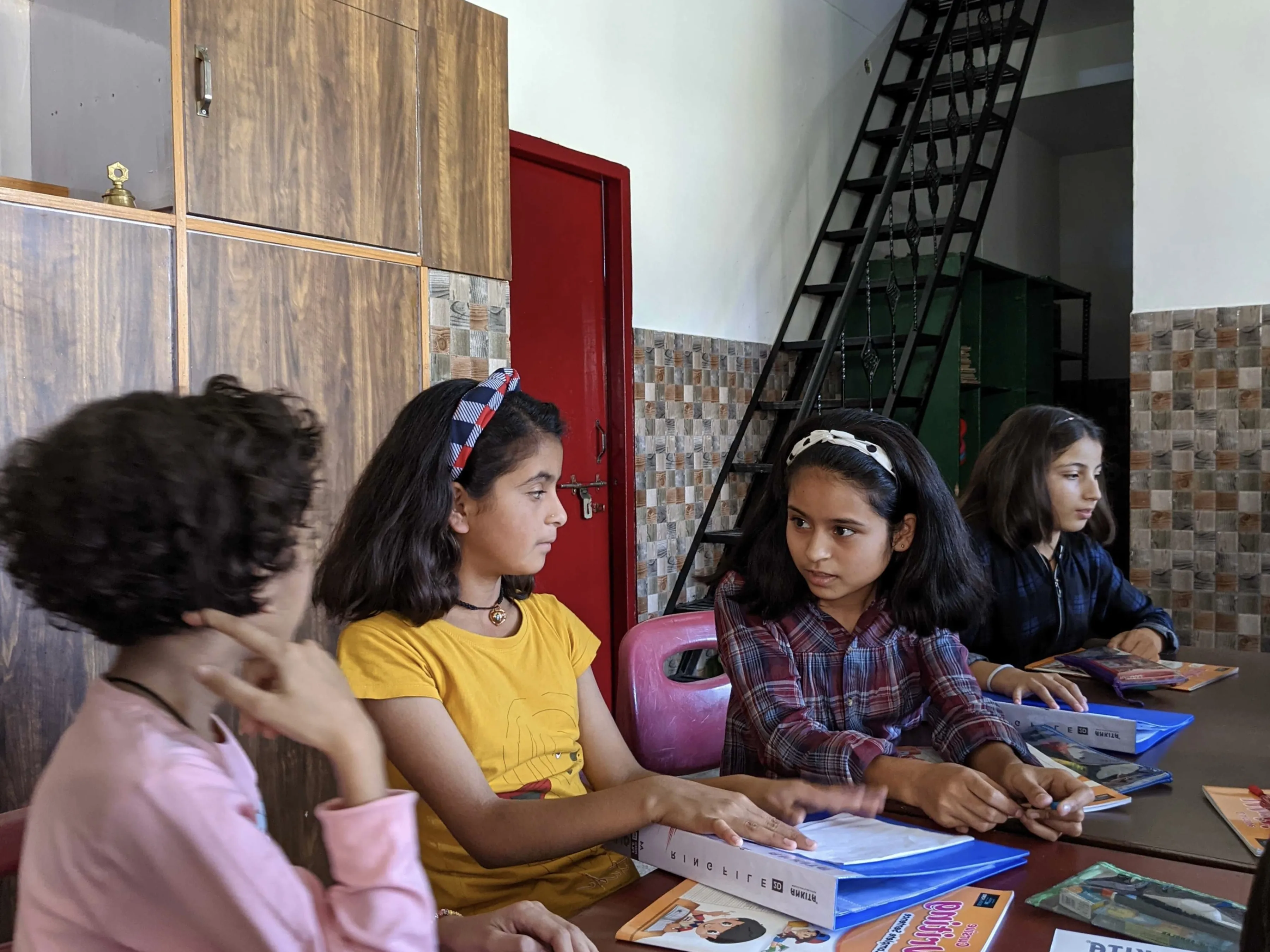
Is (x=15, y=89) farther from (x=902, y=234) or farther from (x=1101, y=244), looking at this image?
(x=1101, y=244)

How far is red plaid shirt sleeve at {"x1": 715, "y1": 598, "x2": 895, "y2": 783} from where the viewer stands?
1.37m

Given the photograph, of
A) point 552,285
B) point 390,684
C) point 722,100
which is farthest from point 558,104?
point 390,684

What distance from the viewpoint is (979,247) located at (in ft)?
20.4

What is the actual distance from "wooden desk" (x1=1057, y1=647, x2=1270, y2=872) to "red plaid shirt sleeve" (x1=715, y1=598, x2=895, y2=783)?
30 centimetres

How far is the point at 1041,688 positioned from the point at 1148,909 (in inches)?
30.8

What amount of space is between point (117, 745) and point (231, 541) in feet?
0.56

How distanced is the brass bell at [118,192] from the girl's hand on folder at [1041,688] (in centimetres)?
189


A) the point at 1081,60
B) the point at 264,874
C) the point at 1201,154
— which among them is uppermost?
the point at 1081,60

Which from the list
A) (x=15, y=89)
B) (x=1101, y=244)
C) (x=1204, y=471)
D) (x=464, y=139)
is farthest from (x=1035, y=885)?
(x=1101, y=244)

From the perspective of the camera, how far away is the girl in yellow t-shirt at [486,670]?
1.22 m

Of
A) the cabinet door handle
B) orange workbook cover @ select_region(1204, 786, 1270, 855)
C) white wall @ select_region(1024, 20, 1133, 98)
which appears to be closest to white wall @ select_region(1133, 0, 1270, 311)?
white wall @ select_region(1024, 20, 1133, 98)

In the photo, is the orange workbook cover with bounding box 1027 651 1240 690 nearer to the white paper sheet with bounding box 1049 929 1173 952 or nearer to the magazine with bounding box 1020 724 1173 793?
the magazine with bounding box 1020 724 1173 793

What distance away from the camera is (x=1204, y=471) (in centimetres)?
376

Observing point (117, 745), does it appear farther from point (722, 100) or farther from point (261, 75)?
point (722, 100)
